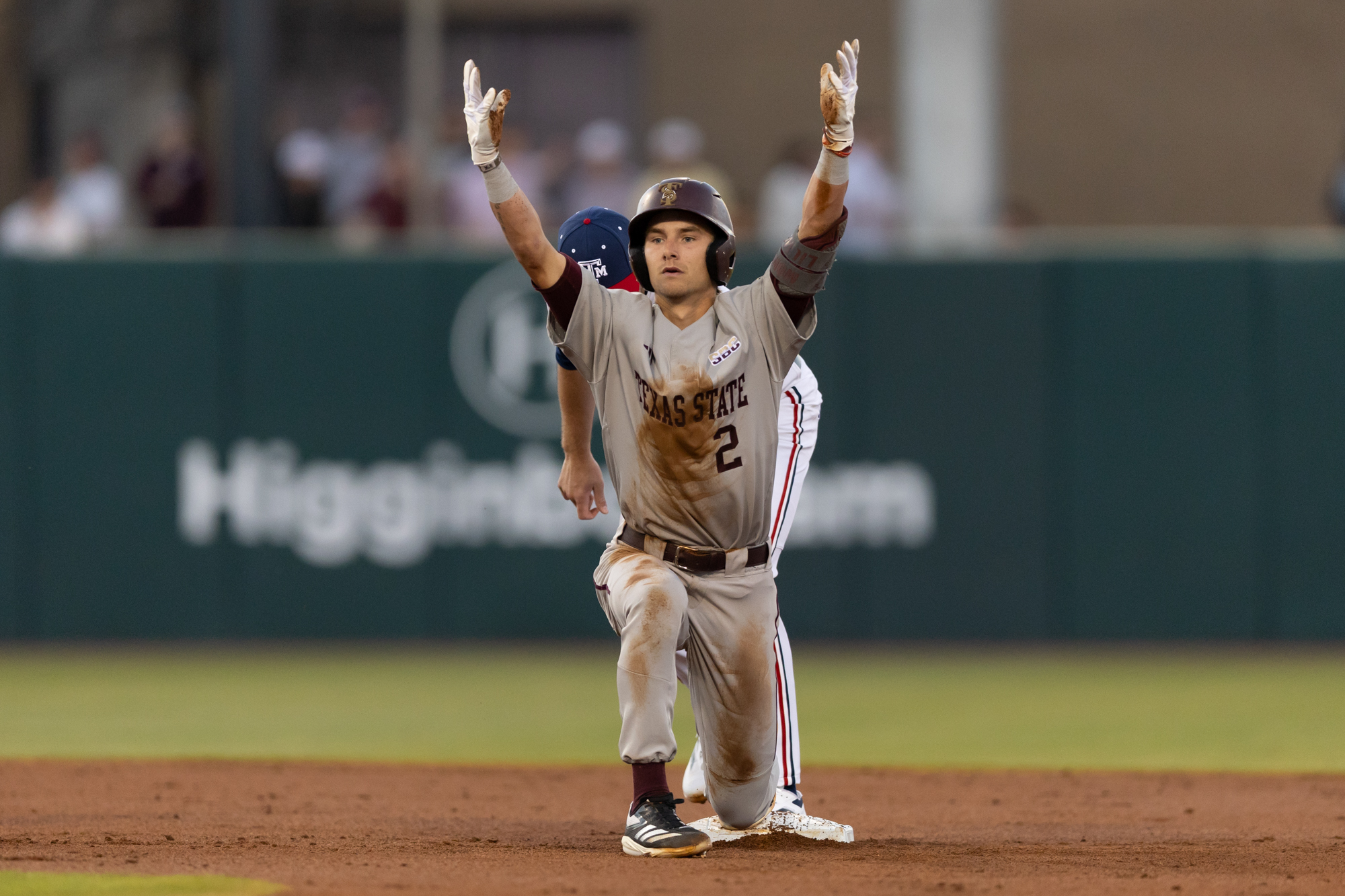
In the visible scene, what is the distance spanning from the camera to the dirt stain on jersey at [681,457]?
500cm

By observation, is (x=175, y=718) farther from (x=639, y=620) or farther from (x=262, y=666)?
(x=639, y=620)

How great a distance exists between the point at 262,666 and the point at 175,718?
193 centimetres

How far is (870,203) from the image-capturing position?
1238 centimetres

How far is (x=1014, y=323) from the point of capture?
442 inches

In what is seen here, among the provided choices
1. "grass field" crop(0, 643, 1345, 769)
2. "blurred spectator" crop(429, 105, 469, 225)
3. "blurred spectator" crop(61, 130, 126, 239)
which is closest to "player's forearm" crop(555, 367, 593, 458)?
"grass field" crop(0, 643, 1345, 769)

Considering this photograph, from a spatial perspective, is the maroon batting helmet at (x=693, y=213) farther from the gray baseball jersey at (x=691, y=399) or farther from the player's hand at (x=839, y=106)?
the player's hand at (x=839, y=106)

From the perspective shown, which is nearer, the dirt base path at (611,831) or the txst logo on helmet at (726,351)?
the dirt base path at (611,831)

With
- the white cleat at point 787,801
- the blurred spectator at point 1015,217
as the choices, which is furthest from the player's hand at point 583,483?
the blurred spectator at point 1015,217

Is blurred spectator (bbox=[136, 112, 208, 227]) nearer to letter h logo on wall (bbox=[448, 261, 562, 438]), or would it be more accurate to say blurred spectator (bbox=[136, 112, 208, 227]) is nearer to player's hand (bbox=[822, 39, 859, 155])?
letter h logo on wall (bbox=[448, 261, 562, 438])

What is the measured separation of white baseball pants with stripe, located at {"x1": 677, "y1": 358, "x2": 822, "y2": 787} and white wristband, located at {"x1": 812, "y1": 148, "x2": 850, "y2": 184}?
73 centimetres

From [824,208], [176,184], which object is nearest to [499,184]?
[824,208]

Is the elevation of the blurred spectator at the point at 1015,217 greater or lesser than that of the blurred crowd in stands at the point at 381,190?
lesser

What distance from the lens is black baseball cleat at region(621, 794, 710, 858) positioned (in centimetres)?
493

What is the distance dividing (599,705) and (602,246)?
3919 mm
